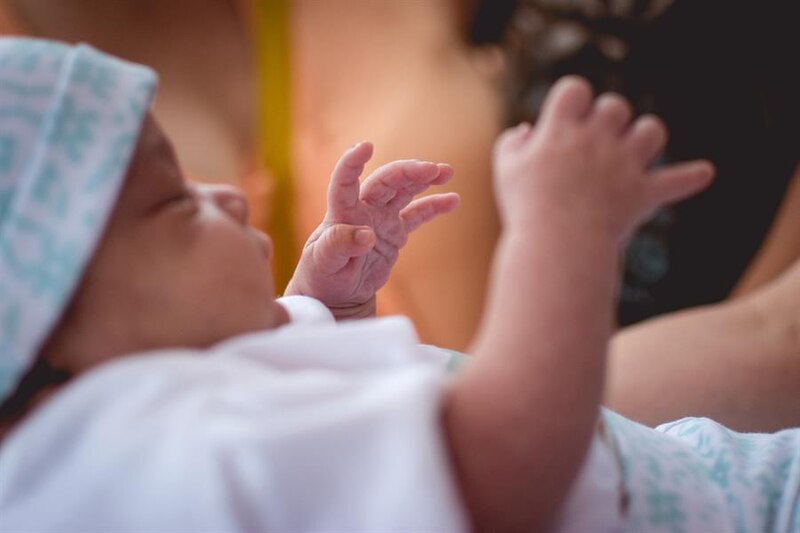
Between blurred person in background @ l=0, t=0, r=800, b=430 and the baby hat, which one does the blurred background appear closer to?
blurred person in background @ l=0, t=0, r=800, b=430

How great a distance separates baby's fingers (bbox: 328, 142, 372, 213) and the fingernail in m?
0.04

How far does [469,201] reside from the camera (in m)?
1.08

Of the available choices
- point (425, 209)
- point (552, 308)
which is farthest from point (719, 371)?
point (552, 308)

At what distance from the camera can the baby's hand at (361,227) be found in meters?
0.62

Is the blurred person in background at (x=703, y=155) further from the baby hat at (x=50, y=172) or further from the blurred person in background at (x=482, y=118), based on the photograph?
the baby hat at (x=50, y=172)

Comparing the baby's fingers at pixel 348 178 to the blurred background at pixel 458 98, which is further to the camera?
the blurred background at pixel 458 98

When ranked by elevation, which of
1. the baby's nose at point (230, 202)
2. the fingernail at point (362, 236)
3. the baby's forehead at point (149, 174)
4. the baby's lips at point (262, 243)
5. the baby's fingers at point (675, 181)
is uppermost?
the baby's fingers at point (675, 181)

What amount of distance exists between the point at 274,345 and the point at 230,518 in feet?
0.35

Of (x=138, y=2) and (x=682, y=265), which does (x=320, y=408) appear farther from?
(x=138, y=2)

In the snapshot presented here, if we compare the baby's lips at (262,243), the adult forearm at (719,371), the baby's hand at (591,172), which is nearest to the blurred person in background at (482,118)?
the adult forearm at (719,371)

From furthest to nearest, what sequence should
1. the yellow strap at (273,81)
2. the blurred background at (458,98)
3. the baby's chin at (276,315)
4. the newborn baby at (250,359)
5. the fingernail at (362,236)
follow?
the yellow strap at (273,81), the blurred background at (458,98), the fingernail at (362,236), the baby's chin at (276,315), the newborn baby at (250,359)

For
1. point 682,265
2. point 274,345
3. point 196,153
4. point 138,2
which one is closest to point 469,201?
point 682,265

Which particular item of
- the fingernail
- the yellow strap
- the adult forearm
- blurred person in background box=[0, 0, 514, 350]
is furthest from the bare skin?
the yellow strap

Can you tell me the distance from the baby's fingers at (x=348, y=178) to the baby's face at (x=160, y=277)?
17 centimetres
